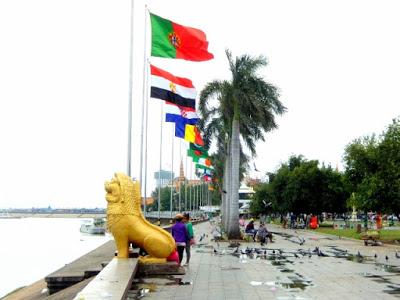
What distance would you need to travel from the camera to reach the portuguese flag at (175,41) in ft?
54.4

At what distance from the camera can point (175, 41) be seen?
16766mm

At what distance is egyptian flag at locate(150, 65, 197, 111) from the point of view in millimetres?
18453

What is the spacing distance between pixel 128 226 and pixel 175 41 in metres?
6.51

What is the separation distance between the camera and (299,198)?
53.8 metres

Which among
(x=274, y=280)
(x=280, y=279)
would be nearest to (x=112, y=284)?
(x=274, y=280)

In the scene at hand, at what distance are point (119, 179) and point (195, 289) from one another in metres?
3.27

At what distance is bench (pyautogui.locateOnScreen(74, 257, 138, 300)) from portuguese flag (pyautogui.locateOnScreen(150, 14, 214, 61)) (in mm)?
7172

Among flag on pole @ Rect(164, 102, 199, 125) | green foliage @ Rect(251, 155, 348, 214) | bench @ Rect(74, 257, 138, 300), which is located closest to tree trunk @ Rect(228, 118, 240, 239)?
flag on pole @ Rect(164, 102, 199, 125)

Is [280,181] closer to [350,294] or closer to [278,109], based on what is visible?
[278,109]

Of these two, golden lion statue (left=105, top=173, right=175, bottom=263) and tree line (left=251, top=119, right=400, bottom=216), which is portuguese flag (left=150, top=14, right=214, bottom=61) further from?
tree line (left=251, top=119, right=400, bottom=216)

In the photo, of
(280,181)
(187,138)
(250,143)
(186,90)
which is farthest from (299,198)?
(186,90)

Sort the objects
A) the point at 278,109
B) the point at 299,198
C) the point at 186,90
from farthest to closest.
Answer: the point at 299,198 < the point at 278,109 < the point at 186,90

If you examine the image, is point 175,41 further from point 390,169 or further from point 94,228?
point 94,228

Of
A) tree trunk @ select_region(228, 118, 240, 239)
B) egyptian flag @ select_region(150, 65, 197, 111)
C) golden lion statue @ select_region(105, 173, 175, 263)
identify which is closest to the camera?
golden lion statue @ select_region(105, 173, 175, 263)
